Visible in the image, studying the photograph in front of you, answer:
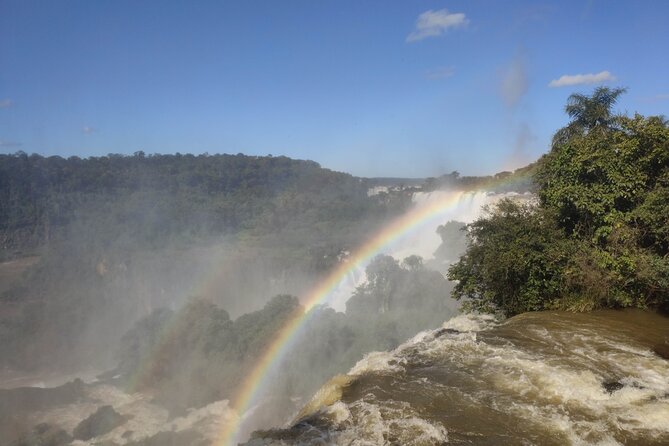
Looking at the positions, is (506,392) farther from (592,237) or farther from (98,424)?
(98,424)

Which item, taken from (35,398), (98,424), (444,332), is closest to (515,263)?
(444,332)

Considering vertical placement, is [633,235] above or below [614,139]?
below

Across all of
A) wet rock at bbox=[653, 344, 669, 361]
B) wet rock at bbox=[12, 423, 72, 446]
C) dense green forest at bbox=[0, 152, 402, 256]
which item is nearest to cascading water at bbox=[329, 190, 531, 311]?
wet rock at bbox=[12, 423, 72, 446]

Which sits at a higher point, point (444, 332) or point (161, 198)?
point (161, 198)

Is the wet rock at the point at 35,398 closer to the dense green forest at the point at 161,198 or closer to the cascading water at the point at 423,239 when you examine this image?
the cascading water at the point at 423,239

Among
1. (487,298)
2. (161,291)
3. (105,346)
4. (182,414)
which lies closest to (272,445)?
(487,298)

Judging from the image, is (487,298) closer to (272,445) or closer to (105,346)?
(272,445)
